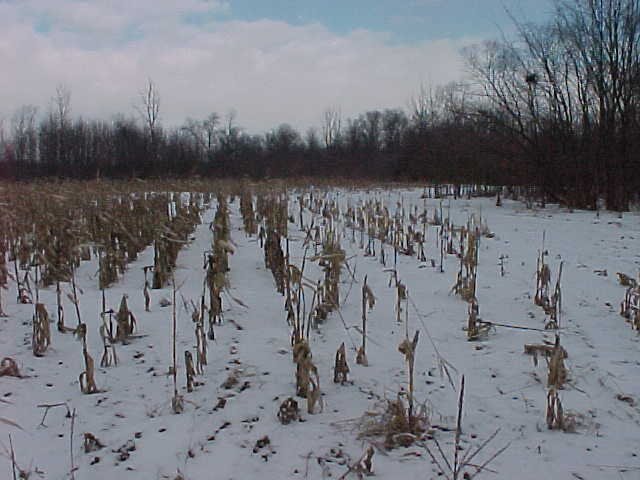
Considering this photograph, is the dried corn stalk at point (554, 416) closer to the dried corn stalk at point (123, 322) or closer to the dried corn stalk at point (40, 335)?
the dried corn stalk at point (123, 322)

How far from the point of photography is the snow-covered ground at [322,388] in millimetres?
1932

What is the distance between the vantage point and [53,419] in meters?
2.21

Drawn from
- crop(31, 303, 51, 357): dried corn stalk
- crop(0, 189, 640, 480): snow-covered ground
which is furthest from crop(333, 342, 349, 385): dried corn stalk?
crop(31, 303, 51, 357): dried corn stalk

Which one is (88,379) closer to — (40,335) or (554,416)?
(40,335)

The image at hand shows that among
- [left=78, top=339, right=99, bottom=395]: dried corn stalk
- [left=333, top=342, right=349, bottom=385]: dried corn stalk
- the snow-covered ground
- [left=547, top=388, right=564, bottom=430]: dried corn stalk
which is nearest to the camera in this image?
the snow-covered ground

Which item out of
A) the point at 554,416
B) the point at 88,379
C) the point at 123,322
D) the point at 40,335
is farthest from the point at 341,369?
the point at 40,335

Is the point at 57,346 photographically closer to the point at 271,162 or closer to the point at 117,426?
the point at 117,426

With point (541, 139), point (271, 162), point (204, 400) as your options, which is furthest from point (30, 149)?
point (204, 400)

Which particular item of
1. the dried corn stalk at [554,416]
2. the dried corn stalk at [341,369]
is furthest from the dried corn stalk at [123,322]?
the dried corn stalk at [554,416]

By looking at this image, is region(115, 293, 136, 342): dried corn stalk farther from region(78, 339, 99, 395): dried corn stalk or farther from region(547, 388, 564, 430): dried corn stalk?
region(547, 388, 564, 430): dried corn stalk

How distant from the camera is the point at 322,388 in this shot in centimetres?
254

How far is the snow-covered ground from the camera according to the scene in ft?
6.34

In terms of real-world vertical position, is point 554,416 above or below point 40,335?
below

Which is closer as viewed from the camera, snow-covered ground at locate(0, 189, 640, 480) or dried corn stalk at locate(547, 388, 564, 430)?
snow-covered ground at locate(0, 189, 640, 480)
